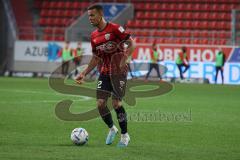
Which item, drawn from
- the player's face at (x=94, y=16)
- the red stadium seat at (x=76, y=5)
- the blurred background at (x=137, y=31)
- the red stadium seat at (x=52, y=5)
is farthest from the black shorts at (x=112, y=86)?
the red stadium seat at (x=52, y=5)

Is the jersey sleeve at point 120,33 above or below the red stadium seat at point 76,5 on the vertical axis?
below

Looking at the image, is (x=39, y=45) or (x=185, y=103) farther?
(x=39, y=45)

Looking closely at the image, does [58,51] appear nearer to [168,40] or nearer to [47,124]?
[168,40]

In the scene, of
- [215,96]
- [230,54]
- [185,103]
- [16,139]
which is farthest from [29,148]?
[230,54]

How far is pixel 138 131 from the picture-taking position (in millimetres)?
12633

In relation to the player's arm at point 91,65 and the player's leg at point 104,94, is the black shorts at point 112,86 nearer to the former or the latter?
the player's leg at point 104,94

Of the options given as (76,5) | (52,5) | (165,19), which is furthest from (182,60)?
(52,5)

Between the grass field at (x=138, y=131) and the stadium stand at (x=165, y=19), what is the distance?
609 inches

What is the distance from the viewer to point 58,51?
36.8 metres

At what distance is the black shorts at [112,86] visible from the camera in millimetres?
10602

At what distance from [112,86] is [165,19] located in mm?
27923

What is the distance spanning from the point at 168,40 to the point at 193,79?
300 centimetres

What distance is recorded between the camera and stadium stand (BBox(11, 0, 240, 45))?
36.1m

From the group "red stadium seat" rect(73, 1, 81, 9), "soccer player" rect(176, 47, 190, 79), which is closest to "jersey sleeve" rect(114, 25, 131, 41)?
"soccer player" rect(176, 47, 190, 79)
